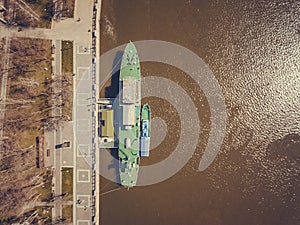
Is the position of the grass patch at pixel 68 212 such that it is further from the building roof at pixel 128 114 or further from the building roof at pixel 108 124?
the building roof at pixel 128 114

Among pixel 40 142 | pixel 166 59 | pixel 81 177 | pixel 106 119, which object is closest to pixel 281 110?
pixel 166 59

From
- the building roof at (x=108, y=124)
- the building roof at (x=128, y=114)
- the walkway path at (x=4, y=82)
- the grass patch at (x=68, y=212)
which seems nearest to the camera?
the building roof at (x=128, y=114)

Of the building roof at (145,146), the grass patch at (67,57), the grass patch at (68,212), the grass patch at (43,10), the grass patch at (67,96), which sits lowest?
the grass patch at (68,212)

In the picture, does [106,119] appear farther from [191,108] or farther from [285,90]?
[285,90]

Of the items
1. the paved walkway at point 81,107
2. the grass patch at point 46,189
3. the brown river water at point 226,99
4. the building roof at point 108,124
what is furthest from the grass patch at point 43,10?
the grass patch at point 46,189

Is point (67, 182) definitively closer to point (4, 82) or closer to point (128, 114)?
point (128, 114)

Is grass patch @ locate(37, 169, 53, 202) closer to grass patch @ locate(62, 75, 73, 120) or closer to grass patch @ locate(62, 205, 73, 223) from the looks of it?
grass patch @ locate(62, 205, 73, 223)

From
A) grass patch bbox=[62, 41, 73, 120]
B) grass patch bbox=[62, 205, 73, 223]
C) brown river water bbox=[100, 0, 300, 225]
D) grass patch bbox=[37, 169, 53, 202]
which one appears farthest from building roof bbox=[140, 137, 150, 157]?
grass patch bbox=[37, 169, 53, 202]
